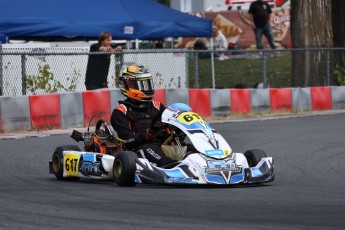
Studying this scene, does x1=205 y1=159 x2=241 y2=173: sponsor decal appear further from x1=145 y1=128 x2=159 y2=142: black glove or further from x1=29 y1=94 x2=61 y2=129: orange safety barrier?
x1=29 y1=94 x2=61 y2=129: orange safety barrier

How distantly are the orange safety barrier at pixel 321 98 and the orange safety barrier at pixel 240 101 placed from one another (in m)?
1.58

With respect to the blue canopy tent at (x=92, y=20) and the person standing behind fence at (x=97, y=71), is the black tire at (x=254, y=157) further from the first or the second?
the blue canopy tent at (x=92, y=20)

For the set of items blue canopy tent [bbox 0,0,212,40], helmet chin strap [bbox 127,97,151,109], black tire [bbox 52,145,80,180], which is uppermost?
blue canopy tent [bbox 0,0,212,40]

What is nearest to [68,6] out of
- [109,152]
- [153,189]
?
[109,152]

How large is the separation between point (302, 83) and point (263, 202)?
1303 centimetres

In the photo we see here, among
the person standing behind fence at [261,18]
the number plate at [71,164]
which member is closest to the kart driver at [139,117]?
the number plate at [71,164]

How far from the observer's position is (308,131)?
15.5 metres

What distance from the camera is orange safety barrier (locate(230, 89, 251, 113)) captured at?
60.7 feet

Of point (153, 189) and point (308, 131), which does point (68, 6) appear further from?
point (153, 189)

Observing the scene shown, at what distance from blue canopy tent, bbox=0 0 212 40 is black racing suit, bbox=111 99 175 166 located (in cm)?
928

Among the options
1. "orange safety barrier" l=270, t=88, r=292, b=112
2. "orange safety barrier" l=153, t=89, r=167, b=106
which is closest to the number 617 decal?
"orange safety barrier" l=153, t=89, r=167, b=106

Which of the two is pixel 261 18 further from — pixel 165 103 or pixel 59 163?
pixel 59 163

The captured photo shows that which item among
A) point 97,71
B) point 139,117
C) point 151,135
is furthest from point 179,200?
point 97,71

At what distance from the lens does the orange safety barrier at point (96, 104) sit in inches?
643
